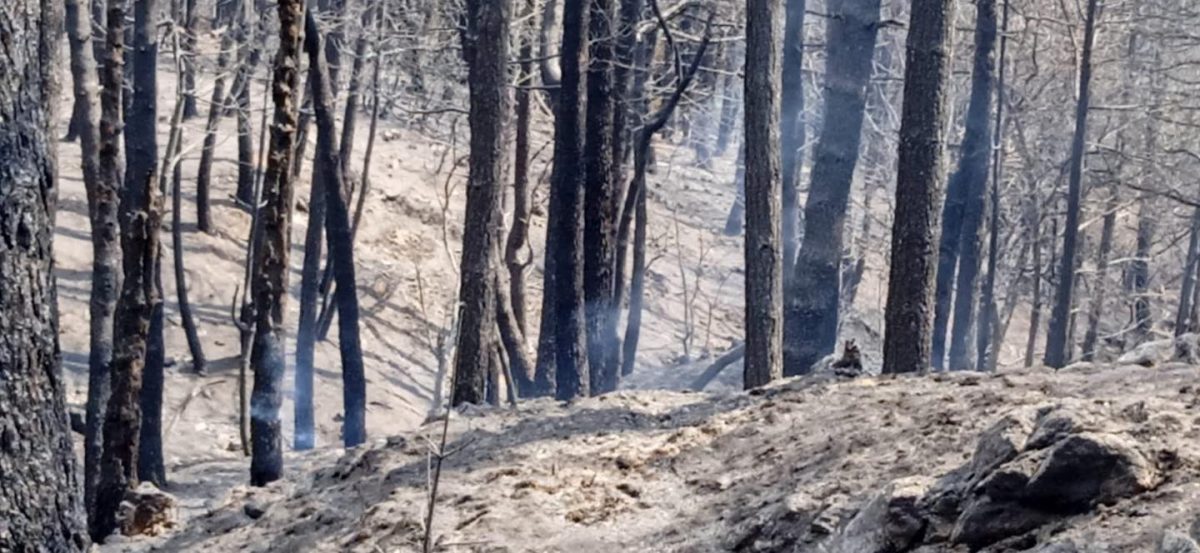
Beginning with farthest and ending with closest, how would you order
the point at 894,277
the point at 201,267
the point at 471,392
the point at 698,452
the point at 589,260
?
1. the point at 201,267
2. the point at 589,260
3. the point at 471,392
4. the point at 894,277
5. the point at 698,452

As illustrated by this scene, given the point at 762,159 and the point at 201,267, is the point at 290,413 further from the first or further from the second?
the point at 762,159

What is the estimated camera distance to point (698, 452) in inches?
331

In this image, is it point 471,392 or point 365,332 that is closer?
Answer: point 471,392

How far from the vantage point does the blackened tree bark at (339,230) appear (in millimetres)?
15797

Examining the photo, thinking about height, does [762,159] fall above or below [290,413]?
above

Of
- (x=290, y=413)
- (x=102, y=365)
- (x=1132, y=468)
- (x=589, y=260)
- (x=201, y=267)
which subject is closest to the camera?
(x=1132, y=468)

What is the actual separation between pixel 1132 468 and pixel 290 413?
19.6 metres

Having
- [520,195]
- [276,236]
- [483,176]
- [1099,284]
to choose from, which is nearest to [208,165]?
[520,195]

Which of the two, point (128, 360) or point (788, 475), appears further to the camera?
point (128, 360)

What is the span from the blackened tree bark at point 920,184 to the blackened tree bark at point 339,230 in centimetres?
658

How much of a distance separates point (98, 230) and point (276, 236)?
2.59 m

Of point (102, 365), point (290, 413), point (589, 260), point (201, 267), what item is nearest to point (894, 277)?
point (589, 260)

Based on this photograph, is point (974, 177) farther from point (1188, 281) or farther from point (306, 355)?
point (306, 355)

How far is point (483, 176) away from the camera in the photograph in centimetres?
1295
